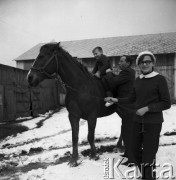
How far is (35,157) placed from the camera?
5.54 m

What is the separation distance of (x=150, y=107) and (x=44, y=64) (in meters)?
2.28

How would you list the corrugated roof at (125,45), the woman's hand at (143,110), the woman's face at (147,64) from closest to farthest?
the woman's hand at (143,110), the woman's face at (147,64), the corrugated roof at (125,45)

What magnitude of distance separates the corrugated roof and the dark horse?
14.8 meters

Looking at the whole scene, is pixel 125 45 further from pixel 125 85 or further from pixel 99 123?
pixel 125 85

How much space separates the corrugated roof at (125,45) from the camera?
753 inches

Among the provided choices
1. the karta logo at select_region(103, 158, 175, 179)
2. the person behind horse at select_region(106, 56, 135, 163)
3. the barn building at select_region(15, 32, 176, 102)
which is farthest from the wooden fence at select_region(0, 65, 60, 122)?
the karta logo at select_region(103, 158, 175, 179)

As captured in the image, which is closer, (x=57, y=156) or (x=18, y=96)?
(x=57, y=156)

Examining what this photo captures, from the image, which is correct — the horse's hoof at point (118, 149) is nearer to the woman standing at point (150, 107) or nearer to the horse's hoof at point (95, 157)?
the horse's hoof at point (95, 157)

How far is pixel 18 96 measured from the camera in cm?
1287

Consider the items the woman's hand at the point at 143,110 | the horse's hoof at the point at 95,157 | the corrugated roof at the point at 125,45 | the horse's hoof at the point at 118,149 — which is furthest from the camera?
the corrugated roof at the point at 125,45

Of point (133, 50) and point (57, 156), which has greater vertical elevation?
point (133, 50)

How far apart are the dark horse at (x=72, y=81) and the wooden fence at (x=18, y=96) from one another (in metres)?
7.38

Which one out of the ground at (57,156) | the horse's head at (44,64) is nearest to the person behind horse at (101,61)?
the horse's head at (44,64)

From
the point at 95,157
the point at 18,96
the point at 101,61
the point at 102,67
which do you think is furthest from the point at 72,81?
the point at 18,96
